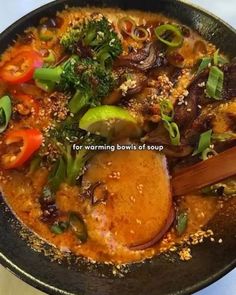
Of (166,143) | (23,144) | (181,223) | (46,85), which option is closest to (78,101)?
(46,85)

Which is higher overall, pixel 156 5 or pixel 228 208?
pixel 156 5

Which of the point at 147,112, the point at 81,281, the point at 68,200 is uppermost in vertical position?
the point at 147,112

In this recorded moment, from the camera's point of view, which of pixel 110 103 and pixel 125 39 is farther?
pixel 125 39

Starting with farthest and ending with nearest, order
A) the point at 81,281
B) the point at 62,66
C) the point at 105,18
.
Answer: the point at 105,18 → the point at 62,66 → the point at 81,281

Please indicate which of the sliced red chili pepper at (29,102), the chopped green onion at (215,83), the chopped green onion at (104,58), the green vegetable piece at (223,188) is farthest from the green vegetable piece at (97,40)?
the green vegetable piece at (223,188)

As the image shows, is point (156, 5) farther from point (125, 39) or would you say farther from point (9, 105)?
point (9, 105)

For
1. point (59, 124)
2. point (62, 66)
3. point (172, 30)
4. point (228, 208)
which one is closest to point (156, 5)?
point (172, 30)

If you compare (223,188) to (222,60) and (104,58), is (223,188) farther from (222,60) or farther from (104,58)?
(104,58)
